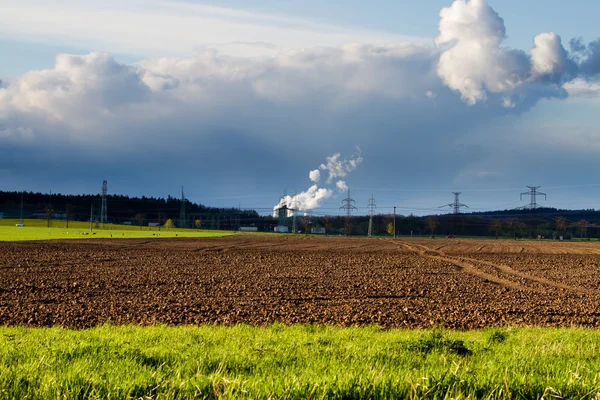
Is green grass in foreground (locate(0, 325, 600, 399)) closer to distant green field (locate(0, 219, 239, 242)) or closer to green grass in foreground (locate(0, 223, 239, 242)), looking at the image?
green grass in foreground (locate(0, 223, 239, 242))

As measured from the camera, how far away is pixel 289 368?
7.32m

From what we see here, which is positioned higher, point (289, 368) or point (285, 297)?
point (289, 368)

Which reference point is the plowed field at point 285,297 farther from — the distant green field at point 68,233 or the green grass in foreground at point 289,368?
the distant green field at point 68,233

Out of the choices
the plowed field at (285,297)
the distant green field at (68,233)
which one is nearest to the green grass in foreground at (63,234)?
the distant green field at (68,233)

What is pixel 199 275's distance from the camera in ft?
104

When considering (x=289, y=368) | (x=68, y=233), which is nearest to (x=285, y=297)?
(x=289, y=368)

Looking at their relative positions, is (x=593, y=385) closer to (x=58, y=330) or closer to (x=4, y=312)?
(x=58, y=330)

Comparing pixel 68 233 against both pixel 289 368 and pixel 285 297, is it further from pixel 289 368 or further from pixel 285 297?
pixel 289 368

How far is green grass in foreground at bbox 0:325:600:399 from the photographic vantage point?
5574 mm

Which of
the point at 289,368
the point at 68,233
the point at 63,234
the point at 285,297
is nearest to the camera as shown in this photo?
the point at 289,368

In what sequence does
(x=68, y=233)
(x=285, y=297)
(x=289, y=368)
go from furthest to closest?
(x=68, y=233) < (x=285, y=297) < (x=289, y=368)

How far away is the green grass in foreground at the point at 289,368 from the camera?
18.3 feet

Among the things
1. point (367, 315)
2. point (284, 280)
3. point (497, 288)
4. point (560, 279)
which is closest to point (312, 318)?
point (367, 315)

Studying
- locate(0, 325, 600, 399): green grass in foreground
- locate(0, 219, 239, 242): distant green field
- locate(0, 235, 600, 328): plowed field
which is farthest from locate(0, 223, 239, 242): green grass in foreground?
locate(0, 325, 600, 399): green grass in foreground
